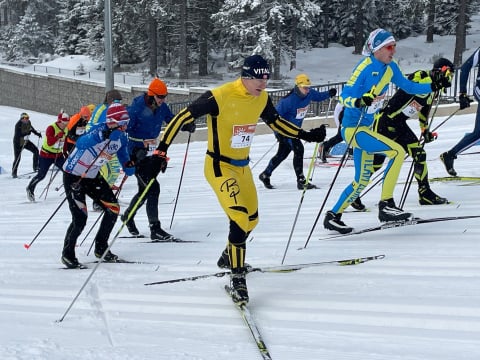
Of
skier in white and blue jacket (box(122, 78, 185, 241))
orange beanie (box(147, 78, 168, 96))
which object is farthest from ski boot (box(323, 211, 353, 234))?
orange beanie (box(147, 78, 168, 96))

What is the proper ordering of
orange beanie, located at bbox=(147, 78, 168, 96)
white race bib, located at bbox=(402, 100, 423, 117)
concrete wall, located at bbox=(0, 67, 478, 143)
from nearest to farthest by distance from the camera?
1. white race bib, located at bbox=(402, 100, 423, 117)
2. orange beanie, located at bbox=(147, 78, 168, 96)
3. concrete wall, located at bbox=(0, 67, 478, 143)

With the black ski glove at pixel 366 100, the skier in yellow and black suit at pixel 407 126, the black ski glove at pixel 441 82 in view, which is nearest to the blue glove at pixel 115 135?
the black ski glove at pixel 366 100


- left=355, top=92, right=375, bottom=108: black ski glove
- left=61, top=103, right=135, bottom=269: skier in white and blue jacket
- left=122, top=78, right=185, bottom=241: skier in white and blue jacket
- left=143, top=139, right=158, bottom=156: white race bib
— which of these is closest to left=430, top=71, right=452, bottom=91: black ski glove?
left=355, top=92, right=375, bottom=108: black ski glove

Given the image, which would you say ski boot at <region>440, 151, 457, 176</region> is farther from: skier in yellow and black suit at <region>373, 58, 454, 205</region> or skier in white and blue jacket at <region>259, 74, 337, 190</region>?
skier in white and blue jacket at <region>259, 74, 337, 190</region>

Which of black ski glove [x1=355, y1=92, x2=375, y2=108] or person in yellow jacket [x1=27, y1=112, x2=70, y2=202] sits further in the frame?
person in yellow jacket [x1=27, y1=112, x2=70, y2=202]

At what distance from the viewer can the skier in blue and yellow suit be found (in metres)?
5.82

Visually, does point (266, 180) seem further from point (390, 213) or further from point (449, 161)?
point (390, 213)

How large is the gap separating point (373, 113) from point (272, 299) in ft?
8.13

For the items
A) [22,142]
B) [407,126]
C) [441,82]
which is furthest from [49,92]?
[441,82]

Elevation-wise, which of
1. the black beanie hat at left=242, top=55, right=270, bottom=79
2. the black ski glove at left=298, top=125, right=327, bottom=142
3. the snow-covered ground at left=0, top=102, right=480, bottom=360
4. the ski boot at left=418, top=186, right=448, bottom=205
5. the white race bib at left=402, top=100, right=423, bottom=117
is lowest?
the snow-covered ground at left=0, top=102, right=480, bottom=360

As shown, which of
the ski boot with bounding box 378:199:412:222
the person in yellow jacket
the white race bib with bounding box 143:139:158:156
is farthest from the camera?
the person in yellow jacket

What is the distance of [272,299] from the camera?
14.9ft

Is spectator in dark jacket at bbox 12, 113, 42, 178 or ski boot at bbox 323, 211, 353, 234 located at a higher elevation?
ski boot at bbox 323, 211, 353, 234

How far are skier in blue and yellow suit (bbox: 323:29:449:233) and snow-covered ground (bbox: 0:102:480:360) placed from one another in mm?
435
